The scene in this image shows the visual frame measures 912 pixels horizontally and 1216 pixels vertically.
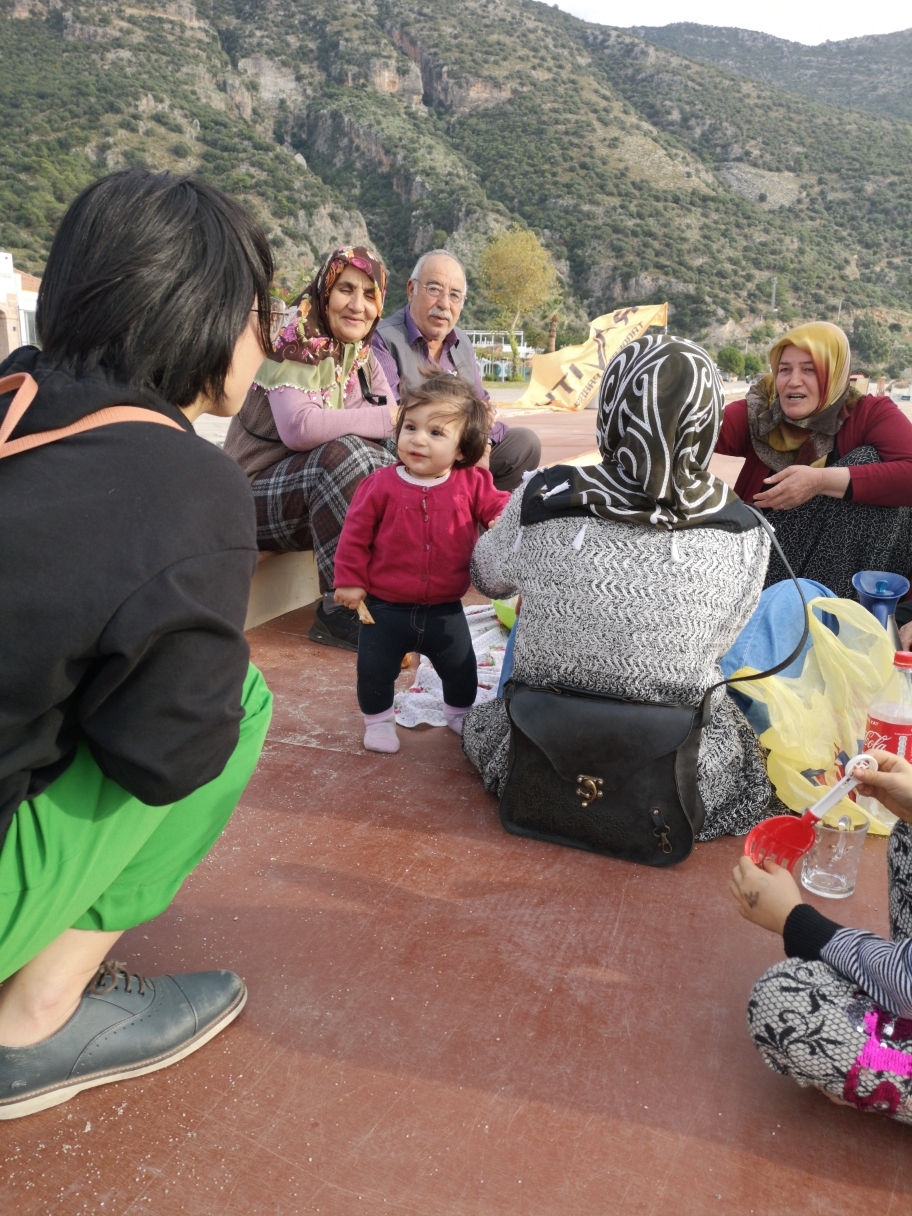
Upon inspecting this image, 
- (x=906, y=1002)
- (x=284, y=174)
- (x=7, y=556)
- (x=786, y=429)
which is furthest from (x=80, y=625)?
(x=284, y=174)

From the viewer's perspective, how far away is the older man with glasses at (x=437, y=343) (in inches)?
177

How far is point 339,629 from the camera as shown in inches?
150

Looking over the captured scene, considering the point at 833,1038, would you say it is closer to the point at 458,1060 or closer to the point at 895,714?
the point at 458,1060

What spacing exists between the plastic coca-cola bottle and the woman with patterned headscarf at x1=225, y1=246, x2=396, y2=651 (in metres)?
2.14

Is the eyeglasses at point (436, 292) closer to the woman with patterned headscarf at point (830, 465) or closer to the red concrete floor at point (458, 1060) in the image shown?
the woman with patterned headscarf at point (830, 465)

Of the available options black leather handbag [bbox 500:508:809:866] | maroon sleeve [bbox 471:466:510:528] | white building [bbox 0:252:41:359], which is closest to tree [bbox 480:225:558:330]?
white building [bbox 0:252:41:359]

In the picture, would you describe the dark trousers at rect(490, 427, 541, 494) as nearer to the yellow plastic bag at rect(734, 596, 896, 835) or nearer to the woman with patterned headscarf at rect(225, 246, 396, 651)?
the woman with patterned headscarf at rect(225, 246, 396, 651)

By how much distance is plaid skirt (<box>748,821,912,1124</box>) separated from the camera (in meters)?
1.39

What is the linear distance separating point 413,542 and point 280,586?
1602 millimetres

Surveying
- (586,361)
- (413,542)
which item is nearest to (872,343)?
(586,361)

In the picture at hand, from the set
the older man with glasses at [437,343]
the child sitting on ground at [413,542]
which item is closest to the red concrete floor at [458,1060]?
the child sitting on ground at [413,542]

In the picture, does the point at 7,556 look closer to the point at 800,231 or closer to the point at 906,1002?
the point at 906,1002

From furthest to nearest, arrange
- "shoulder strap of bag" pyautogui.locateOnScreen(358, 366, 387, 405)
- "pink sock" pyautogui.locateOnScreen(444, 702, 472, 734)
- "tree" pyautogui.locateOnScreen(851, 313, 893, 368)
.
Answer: "tree" pyautogui.locateOnScreen(851, 313, 893, 368), "shoulder strap of bag" pyautogui.locateOnScreen(358, 366, 387, 405), "pink sock" pyautogui.locateOnScreen(444, 702, 472, 734)

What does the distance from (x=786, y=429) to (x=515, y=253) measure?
179 ft
